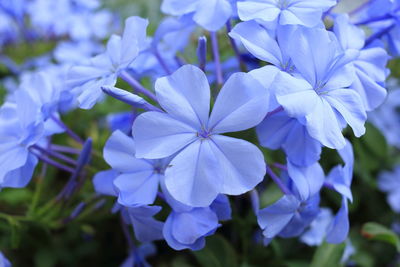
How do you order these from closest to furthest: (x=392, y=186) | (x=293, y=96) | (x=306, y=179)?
(x=293, y=96)
(x=306, y=179)
(x=392, y=186)

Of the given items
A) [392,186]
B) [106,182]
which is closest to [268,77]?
[106,182]

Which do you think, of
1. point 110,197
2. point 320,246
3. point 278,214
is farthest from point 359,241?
point 110,197

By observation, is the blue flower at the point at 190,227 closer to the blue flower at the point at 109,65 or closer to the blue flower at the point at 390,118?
the blue flower at the point at 109,65

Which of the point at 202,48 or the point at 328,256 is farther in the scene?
the point at 328,256

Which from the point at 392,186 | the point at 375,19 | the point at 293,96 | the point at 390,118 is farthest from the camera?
the point at 390,118

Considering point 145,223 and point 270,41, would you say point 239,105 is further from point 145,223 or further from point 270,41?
point 145,223
